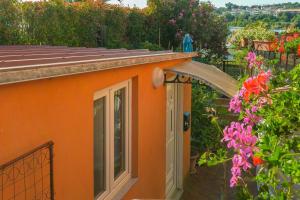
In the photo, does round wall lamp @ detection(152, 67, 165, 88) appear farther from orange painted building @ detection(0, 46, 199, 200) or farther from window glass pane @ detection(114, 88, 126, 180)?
window glass pane @ detection(114, 88, 126, 180)

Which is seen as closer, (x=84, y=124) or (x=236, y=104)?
(x=236, y=104)

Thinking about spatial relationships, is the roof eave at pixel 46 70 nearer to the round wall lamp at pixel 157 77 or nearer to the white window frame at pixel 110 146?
the white window frame at pixel 110 146

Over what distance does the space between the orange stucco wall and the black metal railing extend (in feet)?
0.30

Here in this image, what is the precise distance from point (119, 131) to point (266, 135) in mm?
4517

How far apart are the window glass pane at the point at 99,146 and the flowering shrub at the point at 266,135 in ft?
9.46

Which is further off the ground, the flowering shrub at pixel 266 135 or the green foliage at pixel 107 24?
the green foliage at pixel 107 24

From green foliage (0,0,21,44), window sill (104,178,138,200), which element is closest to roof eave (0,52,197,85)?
window sill (104,178,138,200)

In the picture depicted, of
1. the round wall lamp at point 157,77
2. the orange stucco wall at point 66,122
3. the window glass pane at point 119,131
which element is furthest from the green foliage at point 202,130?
the window glass pane at point 119,131

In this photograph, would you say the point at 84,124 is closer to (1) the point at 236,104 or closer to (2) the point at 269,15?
(1) the point at 236,104

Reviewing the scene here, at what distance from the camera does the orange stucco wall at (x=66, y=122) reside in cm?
391

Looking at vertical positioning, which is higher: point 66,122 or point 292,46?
point 292,46

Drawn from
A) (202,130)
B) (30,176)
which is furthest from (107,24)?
(30,176)

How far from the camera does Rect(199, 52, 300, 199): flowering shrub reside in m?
3.08

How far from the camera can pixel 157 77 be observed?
9.41 metres
